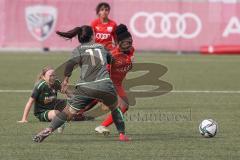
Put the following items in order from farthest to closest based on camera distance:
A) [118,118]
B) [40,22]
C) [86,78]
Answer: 1. [40,22]
2. [118,118]
3. [86,78]

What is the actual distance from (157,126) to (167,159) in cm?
345

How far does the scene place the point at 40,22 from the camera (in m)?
34.3

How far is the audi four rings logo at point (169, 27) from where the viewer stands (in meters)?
34.5

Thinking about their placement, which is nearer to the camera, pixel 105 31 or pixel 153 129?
pixel 153 129

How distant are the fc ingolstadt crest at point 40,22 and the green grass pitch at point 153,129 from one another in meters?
10.8

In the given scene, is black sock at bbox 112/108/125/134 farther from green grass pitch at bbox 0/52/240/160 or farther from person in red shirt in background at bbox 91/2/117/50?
person in red shirt in background at bbox 91/2/117/50

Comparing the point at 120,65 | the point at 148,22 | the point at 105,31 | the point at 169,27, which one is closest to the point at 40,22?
the point at 148,22

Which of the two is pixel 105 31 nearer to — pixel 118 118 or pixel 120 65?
pixel 120 65

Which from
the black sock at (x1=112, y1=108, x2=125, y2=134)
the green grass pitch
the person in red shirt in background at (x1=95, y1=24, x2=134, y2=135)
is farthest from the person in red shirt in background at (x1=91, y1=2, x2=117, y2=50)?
the black sock at (x1=112, y1=108, x2=125, y2=134)

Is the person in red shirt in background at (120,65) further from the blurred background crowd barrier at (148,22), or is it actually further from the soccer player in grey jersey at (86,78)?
the blurred background crowd barrier at (148,22)

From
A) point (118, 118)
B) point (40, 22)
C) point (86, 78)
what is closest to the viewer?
point (86, 78)

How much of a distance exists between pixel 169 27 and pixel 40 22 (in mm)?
5726

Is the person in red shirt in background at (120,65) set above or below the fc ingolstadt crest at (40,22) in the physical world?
above

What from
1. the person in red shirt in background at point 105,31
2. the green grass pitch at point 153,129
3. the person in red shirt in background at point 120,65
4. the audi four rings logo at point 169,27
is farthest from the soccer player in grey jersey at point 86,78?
the audi four rings logo at point 169,27
